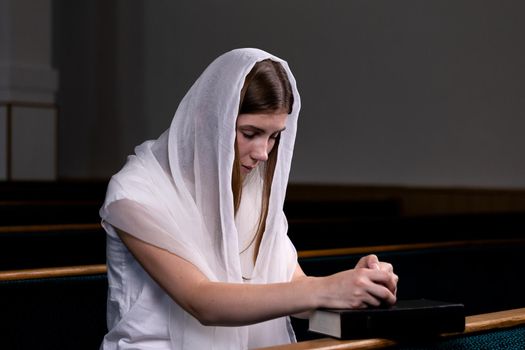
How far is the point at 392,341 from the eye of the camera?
4.70 feet

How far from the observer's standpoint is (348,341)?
1.41 m

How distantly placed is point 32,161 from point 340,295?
602cm

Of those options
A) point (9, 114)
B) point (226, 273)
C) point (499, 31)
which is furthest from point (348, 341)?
point (9, 114)

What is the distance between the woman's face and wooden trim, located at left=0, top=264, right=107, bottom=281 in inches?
31.4

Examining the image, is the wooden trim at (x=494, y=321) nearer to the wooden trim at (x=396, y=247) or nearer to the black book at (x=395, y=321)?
the black book at (x=395, y=321)

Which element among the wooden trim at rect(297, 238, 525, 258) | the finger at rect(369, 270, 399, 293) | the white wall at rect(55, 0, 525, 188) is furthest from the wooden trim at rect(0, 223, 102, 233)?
the white wall at rect(55, 0, 525, 188)

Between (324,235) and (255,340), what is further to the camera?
(324,235)

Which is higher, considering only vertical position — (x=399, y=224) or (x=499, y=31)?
(x=499, y=31)

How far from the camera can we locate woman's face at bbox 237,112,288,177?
1915mm

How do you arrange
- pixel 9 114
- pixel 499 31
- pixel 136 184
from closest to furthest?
1. pixel 136 184
2. pixel 499 31
3. pixel 9 114

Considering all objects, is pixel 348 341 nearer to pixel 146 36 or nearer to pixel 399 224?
pixel 399 224

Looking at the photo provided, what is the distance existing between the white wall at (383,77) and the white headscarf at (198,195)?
303 cm

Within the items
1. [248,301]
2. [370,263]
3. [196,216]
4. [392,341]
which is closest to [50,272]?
[196,216]

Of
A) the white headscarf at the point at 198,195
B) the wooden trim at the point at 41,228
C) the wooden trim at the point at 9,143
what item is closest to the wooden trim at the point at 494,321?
the white headscarf at the point at 198,195
